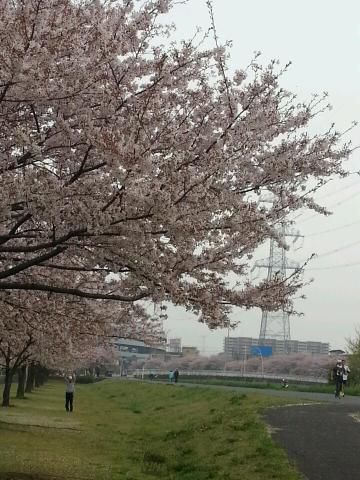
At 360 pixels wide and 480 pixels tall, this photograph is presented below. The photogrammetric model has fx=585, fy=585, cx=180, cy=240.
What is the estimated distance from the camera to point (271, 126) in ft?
28.3

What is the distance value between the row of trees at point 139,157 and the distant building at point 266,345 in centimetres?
8046

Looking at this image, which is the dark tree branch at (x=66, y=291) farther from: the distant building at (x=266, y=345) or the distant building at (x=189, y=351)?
the distant building at (x=189, y=351)

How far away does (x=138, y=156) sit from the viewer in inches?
251

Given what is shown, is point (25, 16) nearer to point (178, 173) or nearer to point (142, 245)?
point (178, 173)

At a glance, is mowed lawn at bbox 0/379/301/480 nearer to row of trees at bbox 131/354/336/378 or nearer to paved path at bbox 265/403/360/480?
paved path at bbox 265/403/360/480

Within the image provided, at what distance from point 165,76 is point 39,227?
3.00 m

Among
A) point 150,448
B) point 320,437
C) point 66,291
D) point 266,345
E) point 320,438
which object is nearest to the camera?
point 66,291

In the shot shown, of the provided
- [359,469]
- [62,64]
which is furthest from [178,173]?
[359,469]

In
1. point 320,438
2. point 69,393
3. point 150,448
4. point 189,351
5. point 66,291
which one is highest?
point 66,291

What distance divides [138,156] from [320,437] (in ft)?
33.6

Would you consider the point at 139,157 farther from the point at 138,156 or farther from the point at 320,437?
the point at 320,437

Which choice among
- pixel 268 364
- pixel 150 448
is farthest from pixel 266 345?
pixel 150 448

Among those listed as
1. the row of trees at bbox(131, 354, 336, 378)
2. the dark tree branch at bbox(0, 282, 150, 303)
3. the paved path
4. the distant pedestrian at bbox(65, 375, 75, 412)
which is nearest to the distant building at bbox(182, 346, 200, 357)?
the row of trees at bbox(131, 354, 336, 378)

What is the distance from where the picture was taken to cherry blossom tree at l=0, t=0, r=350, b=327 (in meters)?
6.59
